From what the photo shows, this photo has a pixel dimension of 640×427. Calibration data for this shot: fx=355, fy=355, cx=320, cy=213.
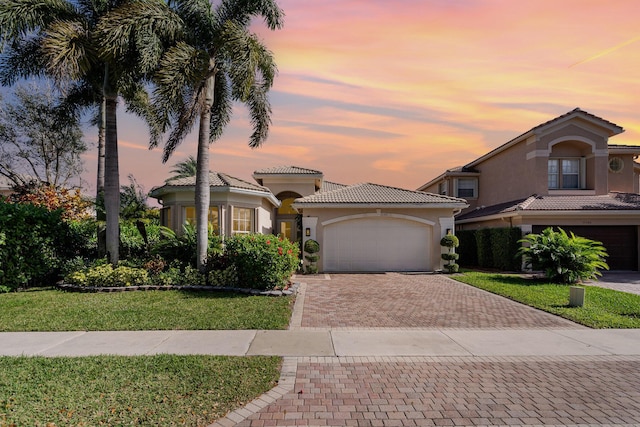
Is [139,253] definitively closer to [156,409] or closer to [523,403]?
[156,409]

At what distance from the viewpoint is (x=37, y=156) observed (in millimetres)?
26344

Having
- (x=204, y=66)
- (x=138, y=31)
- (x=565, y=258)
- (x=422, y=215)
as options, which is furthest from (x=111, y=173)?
(x=565, y=258)

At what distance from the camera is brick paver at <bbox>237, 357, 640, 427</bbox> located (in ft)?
12.9

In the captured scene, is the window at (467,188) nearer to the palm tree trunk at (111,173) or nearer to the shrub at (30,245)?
the palm tree trunk at (111,173)

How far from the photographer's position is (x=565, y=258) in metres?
13.5

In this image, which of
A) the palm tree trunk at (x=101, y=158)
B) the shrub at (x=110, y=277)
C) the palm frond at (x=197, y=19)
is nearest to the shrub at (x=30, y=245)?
the shrub at (x=110, y=277)

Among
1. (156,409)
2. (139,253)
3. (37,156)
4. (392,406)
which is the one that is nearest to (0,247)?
(139,253)

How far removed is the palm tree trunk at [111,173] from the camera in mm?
13195

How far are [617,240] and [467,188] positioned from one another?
961 centimetres

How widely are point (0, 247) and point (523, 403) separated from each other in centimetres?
1486

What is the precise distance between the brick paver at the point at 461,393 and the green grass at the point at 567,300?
9.95ft

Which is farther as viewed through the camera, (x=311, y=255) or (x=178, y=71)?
(x=311, y=255)

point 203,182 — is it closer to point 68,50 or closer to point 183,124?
point 183,124

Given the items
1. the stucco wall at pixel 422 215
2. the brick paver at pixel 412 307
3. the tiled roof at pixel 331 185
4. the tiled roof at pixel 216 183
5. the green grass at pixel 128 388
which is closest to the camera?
the green grass at pixel 128 388
